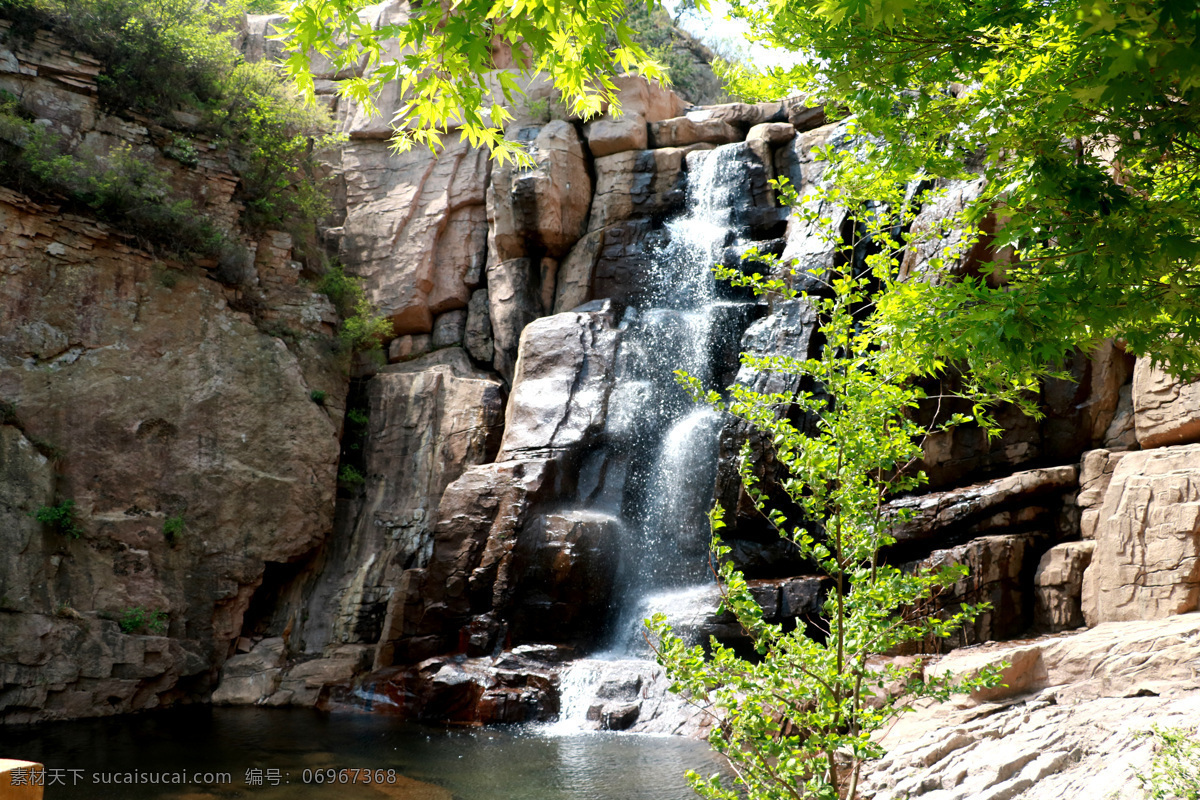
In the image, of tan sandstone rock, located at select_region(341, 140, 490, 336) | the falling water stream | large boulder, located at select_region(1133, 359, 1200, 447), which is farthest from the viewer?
tan sandstone rock, located at select_region(341, 140, 490, 336)

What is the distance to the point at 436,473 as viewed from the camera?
16484 mm

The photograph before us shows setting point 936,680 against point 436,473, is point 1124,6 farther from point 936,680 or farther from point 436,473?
point 436,473

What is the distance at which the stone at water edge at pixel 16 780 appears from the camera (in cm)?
294

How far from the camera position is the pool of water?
26.9 feet

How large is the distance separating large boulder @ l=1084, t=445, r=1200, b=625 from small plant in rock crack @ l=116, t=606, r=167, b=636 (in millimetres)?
13101

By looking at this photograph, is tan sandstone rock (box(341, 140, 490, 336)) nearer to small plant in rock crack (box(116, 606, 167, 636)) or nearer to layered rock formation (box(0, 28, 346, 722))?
layered rock formation (box(0, 28, 346, 722))

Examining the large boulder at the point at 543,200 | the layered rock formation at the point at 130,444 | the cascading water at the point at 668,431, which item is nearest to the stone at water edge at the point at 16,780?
the cascading water at the point at 668,431

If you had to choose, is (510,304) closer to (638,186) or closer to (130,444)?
(638,186)

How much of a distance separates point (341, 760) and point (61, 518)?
6.35m

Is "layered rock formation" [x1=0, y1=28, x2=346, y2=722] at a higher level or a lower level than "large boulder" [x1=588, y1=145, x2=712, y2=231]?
lower

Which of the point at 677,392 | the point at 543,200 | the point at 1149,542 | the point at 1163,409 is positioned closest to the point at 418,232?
the point at 543,200

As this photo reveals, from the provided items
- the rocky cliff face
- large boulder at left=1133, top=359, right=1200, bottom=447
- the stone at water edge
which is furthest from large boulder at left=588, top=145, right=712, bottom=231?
the stone at water edge

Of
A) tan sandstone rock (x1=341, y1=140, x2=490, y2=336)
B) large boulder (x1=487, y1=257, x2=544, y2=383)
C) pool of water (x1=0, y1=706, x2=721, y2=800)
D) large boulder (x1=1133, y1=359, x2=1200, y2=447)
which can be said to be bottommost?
pool of water (x1=0, y1=706, x2=721, y2=800)

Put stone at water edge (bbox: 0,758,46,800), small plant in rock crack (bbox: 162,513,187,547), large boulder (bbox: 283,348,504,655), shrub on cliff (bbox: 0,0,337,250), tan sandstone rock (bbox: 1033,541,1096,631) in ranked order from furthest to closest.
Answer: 1. large boulder (bbox: 283,348,504,655)
2. shrub on cliff (bbox: 0,0,337,250)
3. small plant in rock crack (bbox: 162,513,187,547)
4. tan sandstone rock (bbox: 1033,541,1096,631)
5. stone at water edge (bbox: 0,758,46,800)
